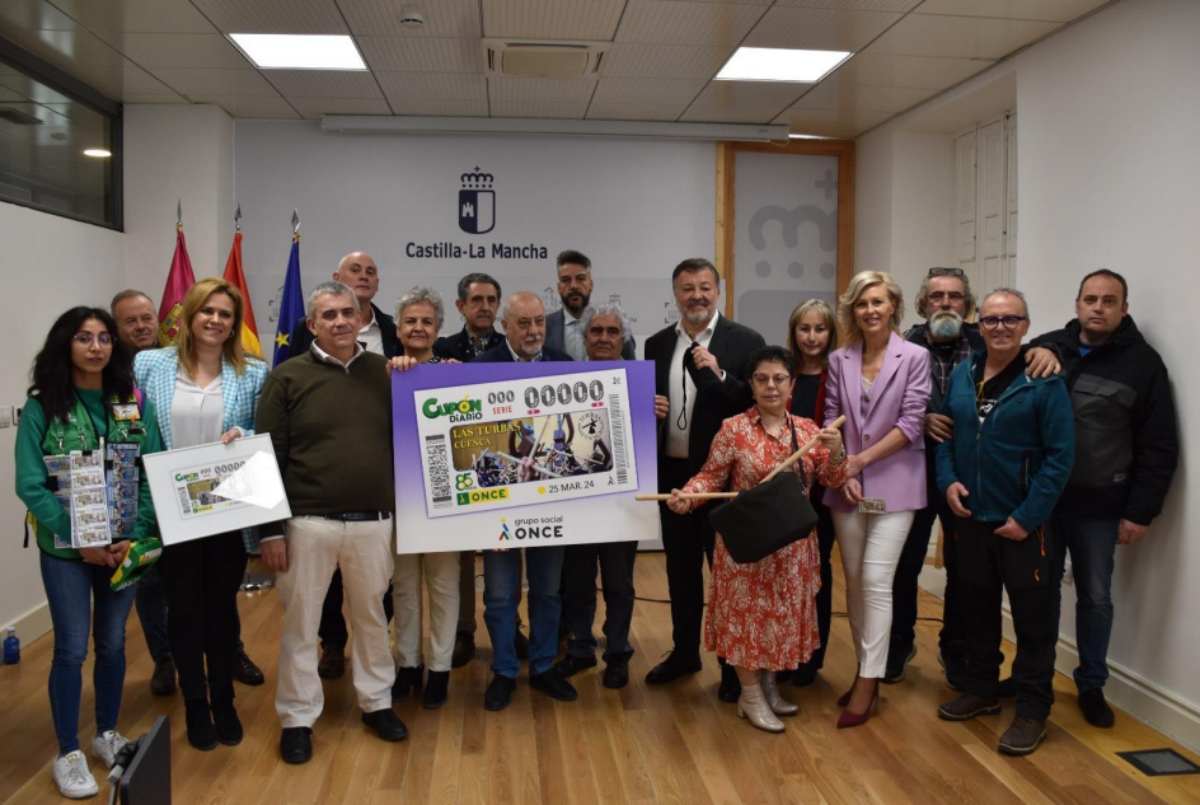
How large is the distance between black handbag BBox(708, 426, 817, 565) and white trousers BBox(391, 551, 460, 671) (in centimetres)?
111

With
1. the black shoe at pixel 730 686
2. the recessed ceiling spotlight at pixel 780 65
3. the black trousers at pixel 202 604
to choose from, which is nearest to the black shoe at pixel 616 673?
the black shoe at pixel 730 686

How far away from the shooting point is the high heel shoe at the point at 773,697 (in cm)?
370

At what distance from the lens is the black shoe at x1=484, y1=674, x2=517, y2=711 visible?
375cm

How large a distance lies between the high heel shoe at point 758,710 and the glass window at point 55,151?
398cm

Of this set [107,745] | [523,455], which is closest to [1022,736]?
[523,455]

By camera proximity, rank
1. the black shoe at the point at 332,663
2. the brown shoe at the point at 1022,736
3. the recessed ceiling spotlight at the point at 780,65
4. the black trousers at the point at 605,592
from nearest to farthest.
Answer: the brown shoe at the point at 1022,736
the black trousers at the point at 605,592
the black shoe at the point at 332,663
the recessed ceiling spotlight at the point at 780,65

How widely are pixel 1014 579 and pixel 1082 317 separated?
103 cm

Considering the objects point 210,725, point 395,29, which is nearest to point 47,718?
point 210,725

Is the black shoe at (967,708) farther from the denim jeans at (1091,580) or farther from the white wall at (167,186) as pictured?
the white wall at (167,186)

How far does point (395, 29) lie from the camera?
466 centimetres

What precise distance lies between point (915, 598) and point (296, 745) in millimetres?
2474

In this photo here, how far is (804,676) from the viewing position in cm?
404

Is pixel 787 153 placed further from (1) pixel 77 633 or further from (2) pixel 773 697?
(1) pixel 77 633

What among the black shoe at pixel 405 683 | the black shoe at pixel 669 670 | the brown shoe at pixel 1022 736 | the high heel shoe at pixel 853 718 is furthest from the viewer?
the black shoe at pixel 669 670
